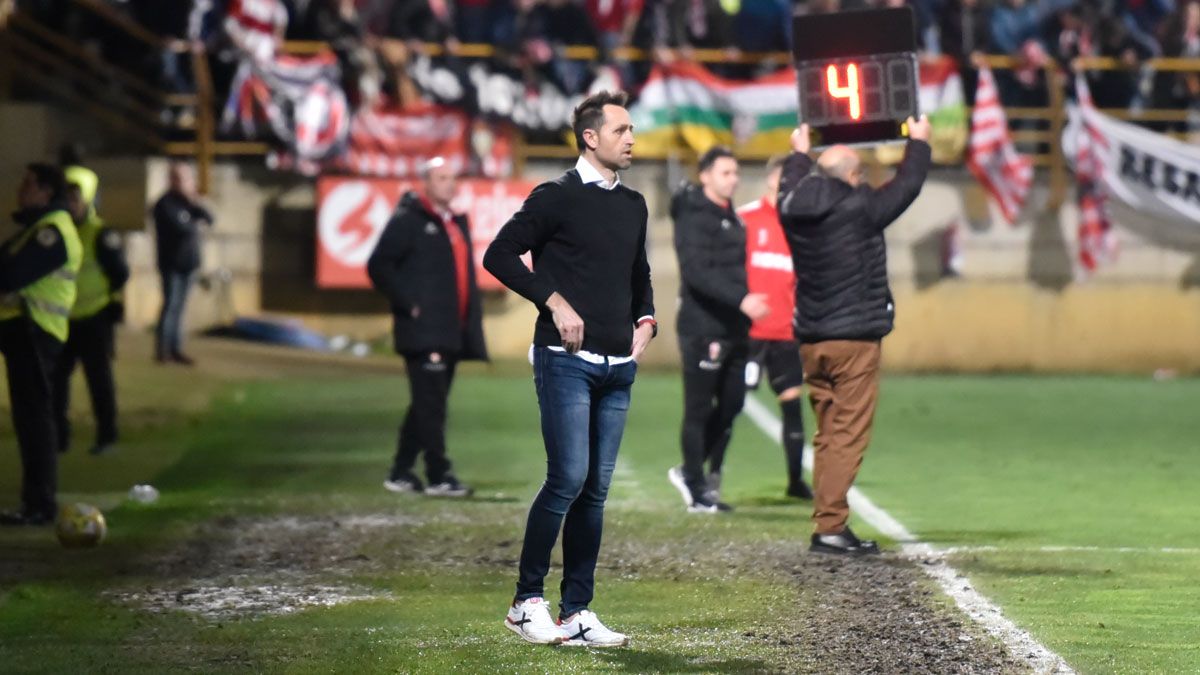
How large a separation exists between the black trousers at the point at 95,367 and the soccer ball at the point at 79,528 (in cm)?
461

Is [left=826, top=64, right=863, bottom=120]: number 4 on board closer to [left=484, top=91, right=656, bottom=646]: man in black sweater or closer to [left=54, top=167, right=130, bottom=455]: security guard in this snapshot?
[left=484, top=91, right=656, bottom=646]: man in black sweater

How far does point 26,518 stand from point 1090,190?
52.8 ft

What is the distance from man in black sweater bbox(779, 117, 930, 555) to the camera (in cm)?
1025

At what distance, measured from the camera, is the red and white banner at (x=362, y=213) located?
77.7 ft

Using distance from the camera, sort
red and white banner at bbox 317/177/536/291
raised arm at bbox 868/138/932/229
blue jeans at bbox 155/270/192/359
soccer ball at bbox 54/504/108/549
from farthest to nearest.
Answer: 1. red and white banner at bbox 317/177/536/291
2. blue jeans at bbox 155/270/192/359
3. soccer ball at bbox 54/504/108/549
4. raised arm at bbox 868/138/932/229

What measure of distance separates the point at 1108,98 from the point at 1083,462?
451 inches

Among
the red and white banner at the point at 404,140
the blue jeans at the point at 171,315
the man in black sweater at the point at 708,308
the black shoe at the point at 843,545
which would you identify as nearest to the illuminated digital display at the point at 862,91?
the man in black sweater at the point at 708,308

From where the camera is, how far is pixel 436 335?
41.8ft

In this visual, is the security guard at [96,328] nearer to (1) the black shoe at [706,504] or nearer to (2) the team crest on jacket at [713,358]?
(2) the team crest on jacket at [713,358]

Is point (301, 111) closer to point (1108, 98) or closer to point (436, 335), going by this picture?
point (1108, 98)

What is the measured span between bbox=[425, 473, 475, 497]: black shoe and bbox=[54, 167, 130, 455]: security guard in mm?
3237

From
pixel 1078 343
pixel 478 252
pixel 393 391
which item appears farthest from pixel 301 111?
pixel 1078 343

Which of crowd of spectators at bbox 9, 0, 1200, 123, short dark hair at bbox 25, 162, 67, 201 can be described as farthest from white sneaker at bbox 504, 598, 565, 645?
crowd of spectators at bbox 9, 0, 1200, 123

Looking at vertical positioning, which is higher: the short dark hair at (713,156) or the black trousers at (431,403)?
the short dark hair at (713,156)
